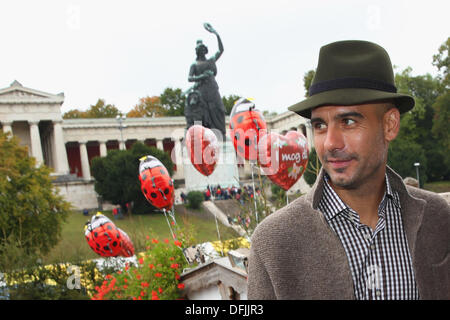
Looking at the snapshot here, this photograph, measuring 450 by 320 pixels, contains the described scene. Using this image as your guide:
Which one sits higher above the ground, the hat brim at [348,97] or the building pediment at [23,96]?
the building pediment at [23,96]

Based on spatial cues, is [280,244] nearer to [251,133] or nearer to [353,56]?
[353,56]

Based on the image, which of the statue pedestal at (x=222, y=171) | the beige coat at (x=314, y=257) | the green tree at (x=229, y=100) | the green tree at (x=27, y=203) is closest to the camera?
the beige coat at (x=314, y=257)

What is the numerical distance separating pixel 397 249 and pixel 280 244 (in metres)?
0.47

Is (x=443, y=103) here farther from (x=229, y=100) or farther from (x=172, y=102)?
(x=172, y=102)

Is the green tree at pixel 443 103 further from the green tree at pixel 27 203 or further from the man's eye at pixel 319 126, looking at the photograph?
the man's eye at pixel 319 126

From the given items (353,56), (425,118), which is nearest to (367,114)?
(353,56)

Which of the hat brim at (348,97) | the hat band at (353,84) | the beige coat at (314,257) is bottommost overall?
the beige coat at (314,257)

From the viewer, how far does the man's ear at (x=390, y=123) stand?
5.84ft

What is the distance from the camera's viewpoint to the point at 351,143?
1672 millimetres

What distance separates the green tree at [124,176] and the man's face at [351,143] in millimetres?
34264

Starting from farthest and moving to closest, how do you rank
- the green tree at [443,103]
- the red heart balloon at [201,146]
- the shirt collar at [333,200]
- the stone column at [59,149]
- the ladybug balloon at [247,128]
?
the stone column at [59,149], the green tree at [443,103], the red heart balloon at [201,146], the ladybug balloon at [247,128], the shirt collar at [333,200]

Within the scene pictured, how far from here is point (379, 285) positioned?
5.43ft

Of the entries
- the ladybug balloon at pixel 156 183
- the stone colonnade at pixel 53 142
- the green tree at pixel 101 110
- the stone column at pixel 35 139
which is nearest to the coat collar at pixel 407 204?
the ladybug balloon at pixel 156 183
